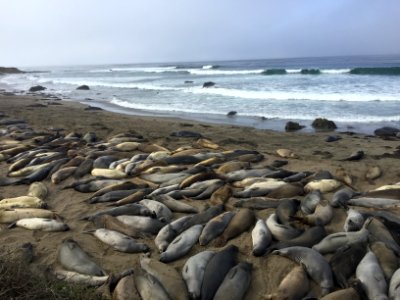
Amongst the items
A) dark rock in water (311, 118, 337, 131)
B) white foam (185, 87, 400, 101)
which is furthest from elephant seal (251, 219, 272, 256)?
white foam (185, 87, 400, 101)

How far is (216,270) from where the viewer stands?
4215 mm

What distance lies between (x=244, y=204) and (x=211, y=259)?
5.23 feet

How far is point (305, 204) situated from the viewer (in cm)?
566

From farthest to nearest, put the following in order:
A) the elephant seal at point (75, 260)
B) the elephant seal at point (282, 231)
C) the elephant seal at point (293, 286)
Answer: the elephant seal at point (282, 231) < the elephant seal at point (75, 260) < the elephant seal at point (293, 286)

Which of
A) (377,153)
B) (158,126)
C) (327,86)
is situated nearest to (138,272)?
(377,153)

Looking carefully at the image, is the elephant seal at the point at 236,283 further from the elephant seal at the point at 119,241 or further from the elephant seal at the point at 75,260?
the elephant seal at the point at 75,260

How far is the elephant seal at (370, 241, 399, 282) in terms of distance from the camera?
4047mm

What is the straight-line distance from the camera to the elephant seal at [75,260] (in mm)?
4488

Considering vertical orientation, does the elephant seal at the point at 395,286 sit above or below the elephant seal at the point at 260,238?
above

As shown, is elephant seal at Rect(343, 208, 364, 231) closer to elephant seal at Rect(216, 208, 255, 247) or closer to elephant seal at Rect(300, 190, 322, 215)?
elephant seal at Rect(300, 190, 322, 215)

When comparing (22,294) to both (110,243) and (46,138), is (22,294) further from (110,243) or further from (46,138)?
(46,138)

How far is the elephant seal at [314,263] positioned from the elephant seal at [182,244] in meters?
1.00

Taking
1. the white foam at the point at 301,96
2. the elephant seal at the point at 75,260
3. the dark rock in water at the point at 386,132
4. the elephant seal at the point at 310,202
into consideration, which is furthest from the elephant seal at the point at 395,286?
the white foam at the point at 301,96

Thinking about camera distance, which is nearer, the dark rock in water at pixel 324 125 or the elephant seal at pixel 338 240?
the elephant seal at pixel 338 240
